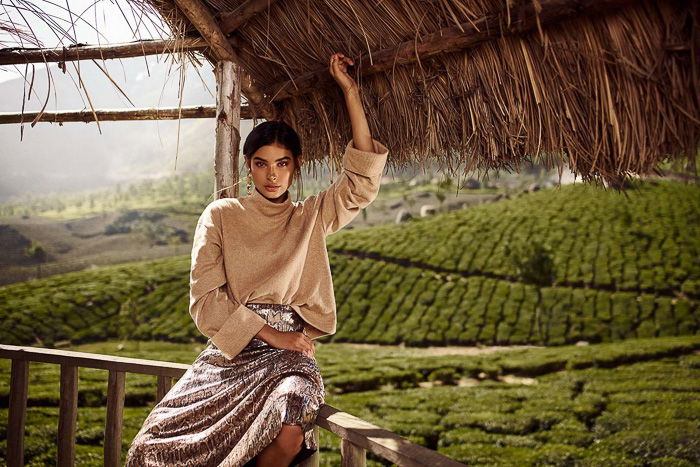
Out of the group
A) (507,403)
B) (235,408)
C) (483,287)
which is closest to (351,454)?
(235,408)

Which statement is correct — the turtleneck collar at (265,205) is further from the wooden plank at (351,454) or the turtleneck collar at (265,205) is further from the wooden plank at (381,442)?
the wooden plank at (351,454)

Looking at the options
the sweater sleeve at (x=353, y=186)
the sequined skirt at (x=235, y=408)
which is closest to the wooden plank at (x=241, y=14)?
the sweater sleeve at (x=353, y=186)

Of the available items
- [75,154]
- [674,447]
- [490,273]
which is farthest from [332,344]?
[75,154]

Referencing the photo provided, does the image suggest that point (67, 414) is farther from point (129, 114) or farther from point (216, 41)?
point (216, 41)

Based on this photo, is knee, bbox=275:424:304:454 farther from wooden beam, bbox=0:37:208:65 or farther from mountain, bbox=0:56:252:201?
mountain, bbox=0:56:252:201

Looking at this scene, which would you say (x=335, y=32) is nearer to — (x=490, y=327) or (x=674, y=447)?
(x=674, y=447)

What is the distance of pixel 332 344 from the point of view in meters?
24.9

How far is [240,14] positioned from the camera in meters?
1.97

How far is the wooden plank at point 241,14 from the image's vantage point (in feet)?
6.30

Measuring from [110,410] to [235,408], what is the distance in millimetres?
946

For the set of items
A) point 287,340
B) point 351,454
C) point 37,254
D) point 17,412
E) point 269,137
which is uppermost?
point 37,254

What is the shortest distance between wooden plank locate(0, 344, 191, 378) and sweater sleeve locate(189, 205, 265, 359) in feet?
1.33

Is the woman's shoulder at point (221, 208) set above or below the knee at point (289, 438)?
above

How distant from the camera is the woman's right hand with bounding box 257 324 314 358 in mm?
1666
